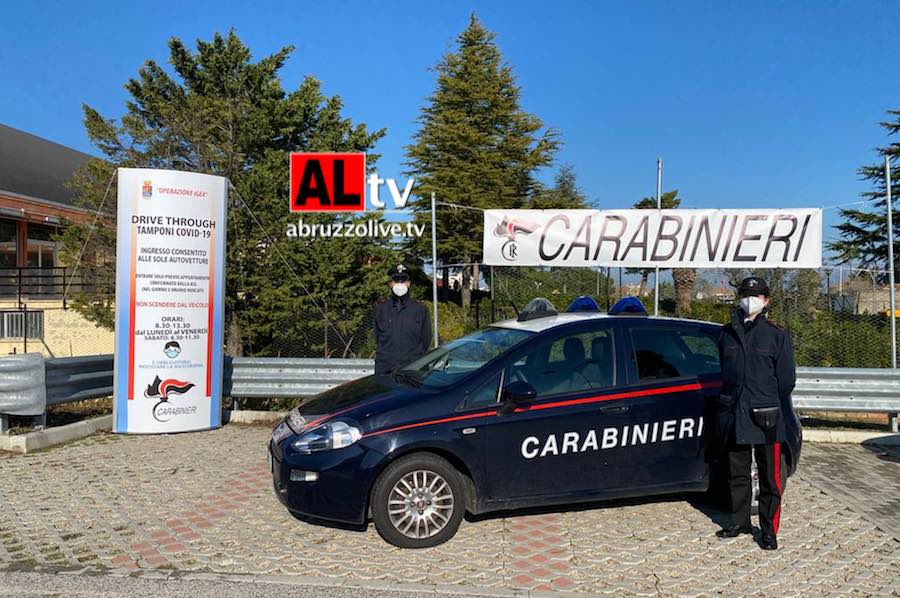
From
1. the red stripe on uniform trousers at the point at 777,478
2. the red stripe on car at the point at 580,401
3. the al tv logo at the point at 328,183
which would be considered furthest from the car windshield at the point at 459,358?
the al tv logo at the point at 328,183

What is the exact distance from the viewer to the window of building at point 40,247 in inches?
1119

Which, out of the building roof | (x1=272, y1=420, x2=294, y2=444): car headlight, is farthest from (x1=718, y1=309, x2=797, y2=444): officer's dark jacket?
the building roof

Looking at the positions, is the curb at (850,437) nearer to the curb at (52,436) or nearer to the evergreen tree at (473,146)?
the curb at (52,436)

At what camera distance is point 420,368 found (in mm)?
5902

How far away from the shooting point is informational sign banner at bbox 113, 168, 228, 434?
802 cm

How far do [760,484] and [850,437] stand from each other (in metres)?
4.35

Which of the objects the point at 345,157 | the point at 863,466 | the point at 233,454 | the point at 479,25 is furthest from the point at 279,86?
the point at 479,25

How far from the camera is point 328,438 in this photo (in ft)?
15.7

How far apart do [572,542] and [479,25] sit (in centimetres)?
3277

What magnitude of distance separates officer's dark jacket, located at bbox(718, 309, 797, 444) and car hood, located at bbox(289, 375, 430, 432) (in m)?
2.22

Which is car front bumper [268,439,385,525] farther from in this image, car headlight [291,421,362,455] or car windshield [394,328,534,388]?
car windshield [394,328,534,388]

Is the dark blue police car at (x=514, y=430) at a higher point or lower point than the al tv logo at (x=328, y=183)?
lower

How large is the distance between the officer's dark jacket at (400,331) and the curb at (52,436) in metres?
3.60

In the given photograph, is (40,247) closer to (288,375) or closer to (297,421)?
(288,375)
